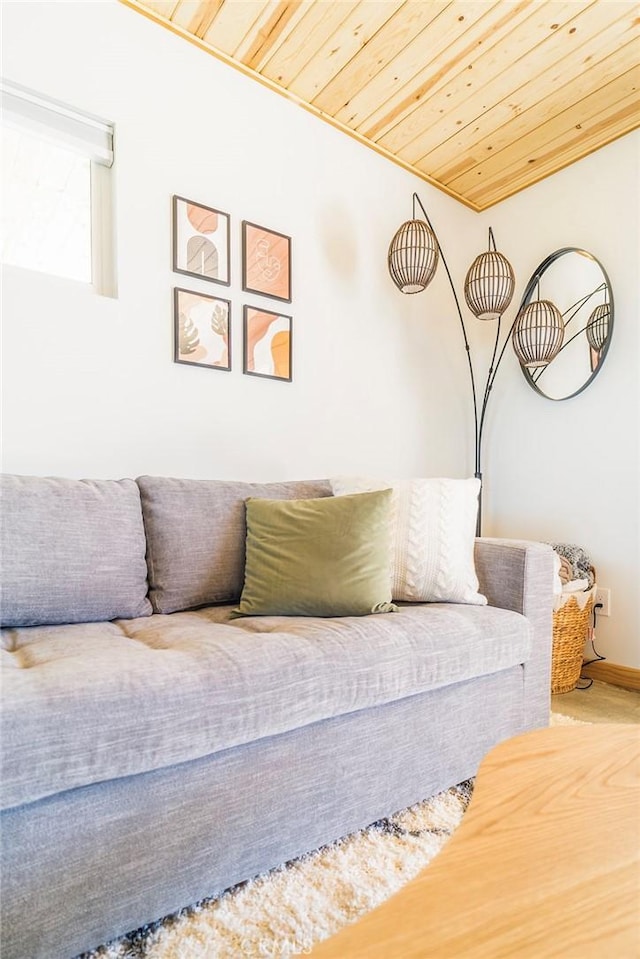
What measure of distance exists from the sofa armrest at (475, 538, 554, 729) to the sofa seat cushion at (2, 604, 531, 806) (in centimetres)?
12

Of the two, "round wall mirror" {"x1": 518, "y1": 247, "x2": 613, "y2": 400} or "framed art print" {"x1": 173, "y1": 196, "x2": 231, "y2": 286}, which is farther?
"round wall mirror" {"x1": 518, "y1": 247, "x2": 613, "y2": 400}

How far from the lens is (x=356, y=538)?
1558 mm

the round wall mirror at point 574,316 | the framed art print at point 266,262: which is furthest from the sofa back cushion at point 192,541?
the round wall mirror at point 574,316

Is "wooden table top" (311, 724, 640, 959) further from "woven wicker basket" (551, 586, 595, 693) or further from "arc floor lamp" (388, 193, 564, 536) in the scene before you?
"arc floor lamp" (388, 193, 564, 536)

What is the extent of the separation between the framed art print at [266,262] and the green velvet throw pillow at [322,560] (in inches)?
42.3

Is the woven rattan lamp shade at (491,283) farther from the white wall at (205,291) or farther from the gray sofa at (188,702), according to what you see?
the gray sofa at (188,702)

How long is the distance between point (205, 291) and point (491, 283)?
1.36 meters

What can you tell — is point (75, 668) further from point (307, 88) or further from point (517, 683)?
point (307, 88)

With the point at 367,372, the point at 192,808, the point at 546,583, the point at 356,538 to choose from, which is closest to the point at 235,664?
the point at 192,808

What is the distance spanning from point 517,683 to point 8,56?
240cm

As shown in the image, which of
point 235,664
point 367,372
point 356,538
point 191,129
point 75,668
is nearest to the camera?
point 75,668

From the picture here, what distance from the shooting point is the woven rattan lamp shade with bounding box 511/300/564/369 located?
8.53 feet

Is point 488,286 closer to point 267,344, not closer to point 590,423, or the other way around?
point 590,423

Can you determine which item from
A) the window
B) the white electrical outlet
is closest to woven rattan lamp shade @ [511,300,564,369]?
the white electrical outlet
